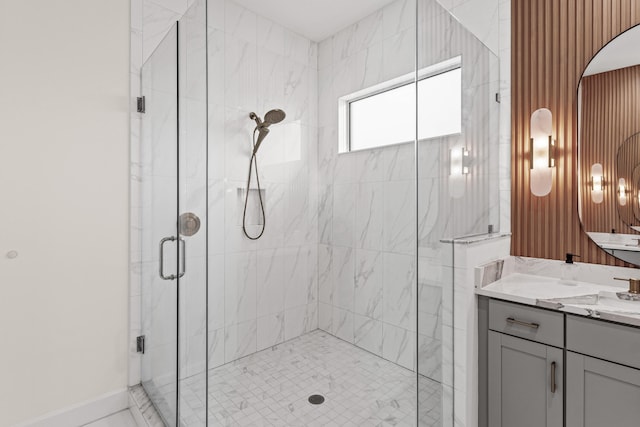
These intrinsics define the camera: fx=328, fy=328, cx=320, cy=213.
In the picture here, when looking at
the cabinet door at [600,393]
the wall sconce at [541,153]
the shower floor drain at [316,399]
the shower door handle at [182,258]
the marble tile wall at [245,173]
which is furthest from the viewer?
the marble tile wall at [245,173]

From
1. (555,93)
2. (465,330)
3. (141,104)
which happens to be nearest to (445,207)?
(465,330)

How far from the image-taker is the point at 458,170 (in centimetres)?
155

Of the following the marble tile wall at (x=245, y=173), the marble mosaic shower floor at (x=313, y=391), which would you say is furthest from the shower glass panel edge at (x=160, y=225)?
the marble mosaic shower floor at (x=313, y=391)

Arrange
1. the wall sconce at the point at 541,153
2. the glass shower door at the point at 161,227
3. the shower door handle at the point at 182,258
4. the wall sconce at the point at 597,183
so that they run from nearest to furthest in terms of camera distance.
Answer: the shower door handle at the point at 182,258, the glass shower door at the point at 161,227, the wall sconce at the point at 597,183, the wall sconce at the point at 541,153

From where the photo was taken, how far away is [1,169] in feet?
5.28

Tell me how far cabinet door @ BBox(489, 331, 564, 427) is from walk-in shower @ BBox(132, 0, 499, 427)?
20 cm

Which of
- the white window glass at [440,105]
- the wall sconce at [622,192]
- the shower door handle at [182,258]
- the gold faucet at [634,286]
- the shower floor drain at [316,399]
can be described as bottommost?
the shower floor drain at [316,399]

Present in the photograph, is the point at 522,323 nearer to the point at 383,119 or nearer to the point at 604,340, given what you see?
the point at 604,340

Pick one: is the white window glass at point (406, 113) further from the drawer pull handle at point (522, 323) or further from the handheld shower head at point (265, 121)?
the drawer pull handle at point (522, 323)

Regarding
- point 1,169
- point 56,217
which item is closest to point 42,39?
→ point 1,169

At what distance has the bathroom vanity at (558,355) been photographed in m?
1.24

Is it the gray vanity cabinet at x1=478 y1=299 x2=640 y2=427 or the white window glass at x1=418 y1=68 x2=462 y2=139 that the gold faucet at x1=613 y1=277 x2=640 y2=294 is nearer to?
the gray vanity cabinet at x1=478 y1=299 x2=640 y2=427

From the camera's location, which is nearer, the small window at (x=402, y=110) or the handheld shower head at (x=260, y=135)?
the small window at (x=402, y=110)

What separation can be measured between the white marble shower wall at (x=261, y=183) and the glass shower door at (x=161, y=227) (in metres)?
0.47
